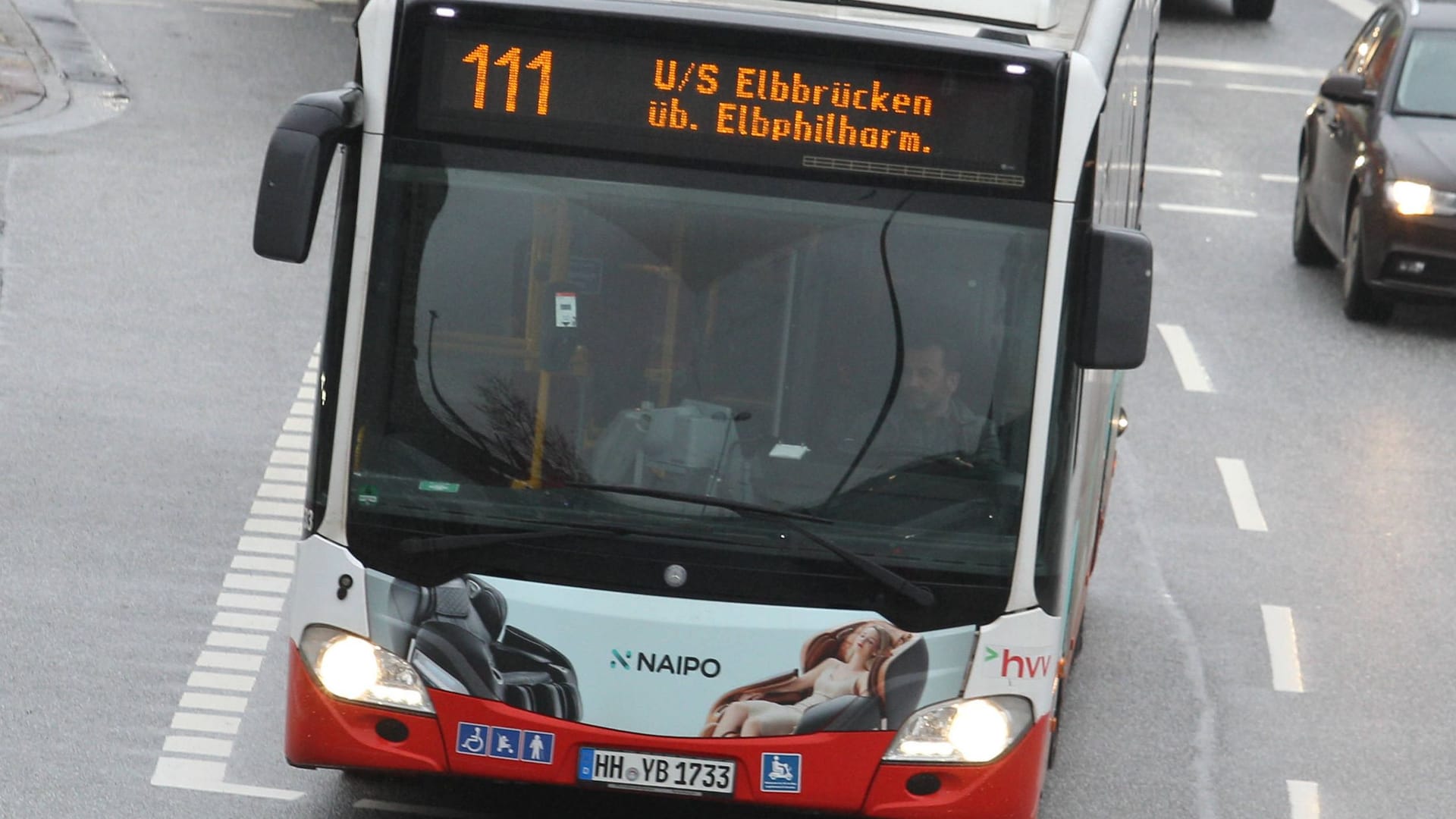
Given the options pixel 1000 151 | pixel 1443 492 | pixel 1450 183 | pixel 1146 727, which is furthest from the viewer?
pixel 1450 183

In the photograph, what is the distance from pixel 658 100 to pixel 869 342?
888mm

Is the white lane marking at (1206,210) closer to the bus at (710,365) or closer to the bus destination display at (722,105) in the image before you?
the bus at (710,365)

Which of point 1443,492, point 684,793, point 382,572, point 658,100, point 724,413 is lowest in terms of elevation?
point 1443,492

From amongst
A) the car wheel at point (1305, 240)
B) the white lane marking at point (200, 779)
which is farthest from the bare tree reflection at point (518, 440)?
the car wheel at point (1305, 240)

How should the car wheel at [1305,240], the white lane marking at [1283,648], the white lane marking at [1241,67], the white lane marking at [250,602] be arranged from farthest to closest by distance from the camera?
the white lane marking at [1241,67]
the car wheel at [1305,240]
the white lane marking at [1283,648]
the white lane marking at [250,602]

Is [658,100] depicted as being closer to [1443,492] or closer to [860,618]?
[860,618]

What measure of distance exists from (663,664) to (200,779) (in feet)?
7.42

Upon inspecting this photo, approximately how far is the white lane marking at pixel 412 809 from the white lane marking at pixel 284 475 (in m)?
3.90

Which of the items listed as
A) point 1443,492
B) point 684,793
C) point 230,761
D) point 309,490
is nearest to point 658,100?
point 309,490

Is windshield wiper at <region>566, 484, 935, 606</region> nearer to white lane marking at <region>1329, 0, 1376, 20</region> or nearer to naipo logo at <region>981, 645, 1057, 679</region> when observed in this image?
naipo logo at <region>981, 645, 1057, 679</region>

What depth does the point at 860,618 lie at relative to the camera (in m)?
6.60

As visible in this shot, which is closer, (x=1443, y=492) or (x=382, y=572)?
(x=382, y=572)

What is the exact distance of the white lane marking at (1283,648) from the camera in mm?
10250

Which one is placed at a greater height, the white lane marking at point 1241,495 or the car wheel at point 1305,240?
the white lane marking at point 1241,495
